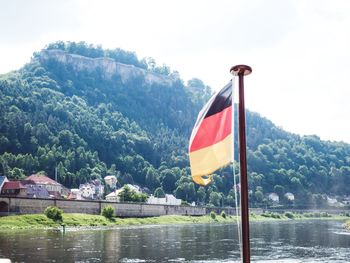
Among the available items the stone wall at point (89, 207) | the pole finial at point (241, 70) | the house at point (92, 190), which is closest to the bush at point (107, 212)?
the stone wall at point (89, 207)

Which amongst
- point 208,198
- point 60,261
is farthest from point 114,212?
point 208,198

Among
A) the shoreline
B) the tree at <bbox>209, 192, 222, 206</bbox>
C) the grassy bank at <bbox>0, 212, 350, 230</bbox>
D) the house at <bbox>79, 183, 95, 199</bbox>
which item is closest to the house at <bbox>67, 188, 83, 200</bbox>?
the house at <bbox>79, 183, 95, 199</bbox>

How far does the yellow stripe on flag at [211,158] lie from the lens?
9.70 metres

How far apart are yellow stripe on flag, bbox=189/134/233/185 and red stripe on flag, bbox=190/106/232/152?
3.7 inches

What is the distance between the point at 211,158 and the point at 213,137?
0.46 metres

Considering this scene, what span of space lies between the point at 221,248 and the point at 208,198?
5114 inches

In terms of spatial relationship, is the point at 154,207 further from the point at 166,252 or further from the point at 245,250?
the point at 245,250

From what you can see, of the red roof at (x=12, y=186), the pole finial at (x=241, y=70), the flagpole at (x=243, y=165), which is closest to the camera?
the flagpole at (x=243, y=165)

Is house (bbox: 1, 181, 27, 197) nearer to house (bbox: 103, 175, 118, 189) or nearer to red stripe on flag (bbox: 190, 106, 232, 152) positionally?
house (bbox: 103, 175, 118, 189)

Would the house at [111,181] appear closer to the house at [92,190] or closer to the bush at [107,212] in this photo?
the house at [92,190]

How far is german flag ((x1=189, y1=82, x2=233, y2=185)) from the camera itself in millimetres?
9695

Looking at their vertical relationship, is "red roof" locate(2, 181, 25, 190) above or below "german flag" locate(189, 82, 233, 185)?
above

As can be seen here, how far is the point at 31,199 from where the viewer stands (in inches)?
3216

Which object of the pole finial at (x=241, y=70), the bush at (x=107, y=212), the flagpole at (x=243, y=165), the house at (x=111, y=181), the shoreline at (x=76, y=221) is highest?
the house at (x=111, y=181)
